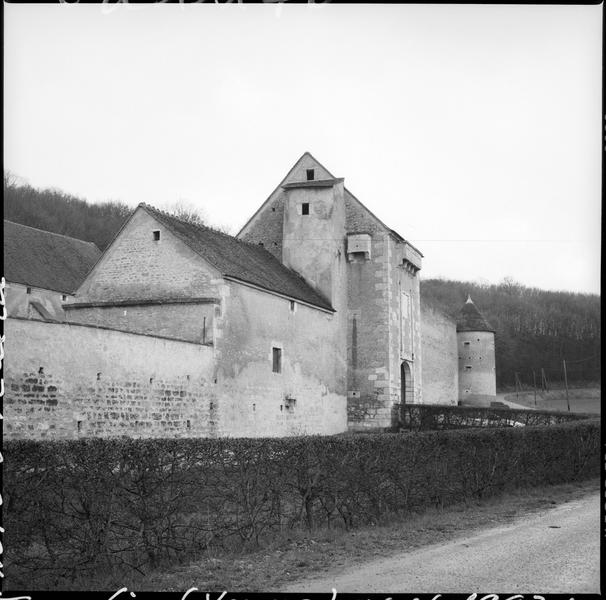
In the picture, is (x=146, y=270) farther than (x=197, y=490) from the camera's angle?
Yes

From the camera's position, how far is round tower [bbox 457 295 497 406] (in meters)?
50.2

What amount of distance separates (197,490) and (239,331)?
13893 millimetres

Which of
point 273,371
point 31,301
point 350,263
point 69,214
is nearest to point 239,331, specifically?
point 273,371

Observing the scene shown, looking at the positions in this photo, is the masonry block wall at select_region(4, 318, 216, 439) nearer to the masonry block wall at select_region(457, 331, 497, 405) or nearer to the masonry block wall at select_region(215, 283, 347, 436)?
the masonry block wall at select_region(215, 283, 347, 436)

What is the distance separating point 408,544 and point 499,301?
6307 centimetres

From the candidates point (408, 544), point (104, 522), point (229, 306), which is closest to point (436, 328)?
point (229, 306)

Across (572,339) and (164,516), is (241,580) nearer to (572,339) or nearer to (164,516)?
(164,516)

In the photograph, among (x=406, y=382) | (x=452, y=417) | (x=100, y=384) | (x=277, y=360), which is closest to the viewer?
(x=100, y=384)

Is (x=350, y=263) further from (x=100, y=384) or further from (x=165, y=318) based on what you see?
(x=100, y=384)

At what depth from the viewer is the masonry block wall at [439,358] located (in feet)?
143

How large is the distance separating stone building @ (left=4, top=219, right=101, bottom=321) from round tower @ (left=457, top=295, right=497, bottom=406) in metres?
24.8

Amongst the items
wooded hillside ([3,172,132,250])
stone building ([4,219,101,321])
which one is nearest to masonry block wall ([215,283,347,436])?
stone building ([4,219,101,321])

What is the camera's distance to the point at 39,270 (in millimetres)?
36562

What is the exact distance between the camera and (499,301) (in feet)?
234
